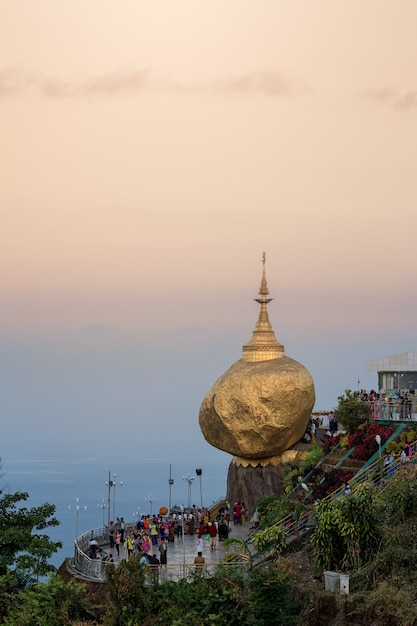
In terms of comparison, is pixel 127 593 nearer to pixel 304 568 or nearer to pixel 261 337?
pixel 304 568

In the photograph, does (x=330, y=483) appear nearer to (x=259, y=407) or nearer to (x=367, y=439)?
(x=367, y=439)

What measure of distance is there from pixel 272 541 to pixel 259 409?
10.2 m

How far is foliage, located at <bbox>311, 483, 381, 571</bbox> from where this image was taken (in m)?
28.7

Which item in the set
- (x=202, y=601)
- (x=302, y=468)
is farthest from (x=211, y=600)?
(x=302, y=468)

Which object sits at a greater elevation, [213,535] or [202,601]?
[213,535]

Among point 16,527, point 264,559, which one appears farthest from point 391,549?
point 16,527

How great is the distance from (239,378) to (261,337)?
3368 mm

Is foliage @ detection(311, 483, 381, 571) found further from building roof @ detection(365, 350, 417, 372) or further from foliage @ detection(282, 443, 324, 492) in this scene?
building roof @ detection(365, 350, 417, 372)

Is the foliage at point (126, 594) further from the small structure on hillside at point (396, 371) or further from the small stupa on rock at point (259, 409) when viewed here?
the small structure on hillside at point (396, 371)

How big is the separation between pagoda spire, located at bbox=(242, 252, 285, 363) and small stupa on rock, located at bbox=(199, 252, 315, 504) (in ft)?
0.18

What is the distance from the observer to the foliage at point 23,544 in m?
34.1

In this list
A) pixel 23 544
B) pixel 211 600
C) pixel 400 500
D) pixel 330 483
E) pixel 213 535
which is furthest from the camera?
pixel 330 483

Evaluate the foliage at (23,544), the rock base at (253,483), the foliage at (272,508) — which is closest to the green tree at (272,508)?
the foliage at (272,508)

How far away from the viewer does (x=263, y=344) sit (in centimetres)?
4488
